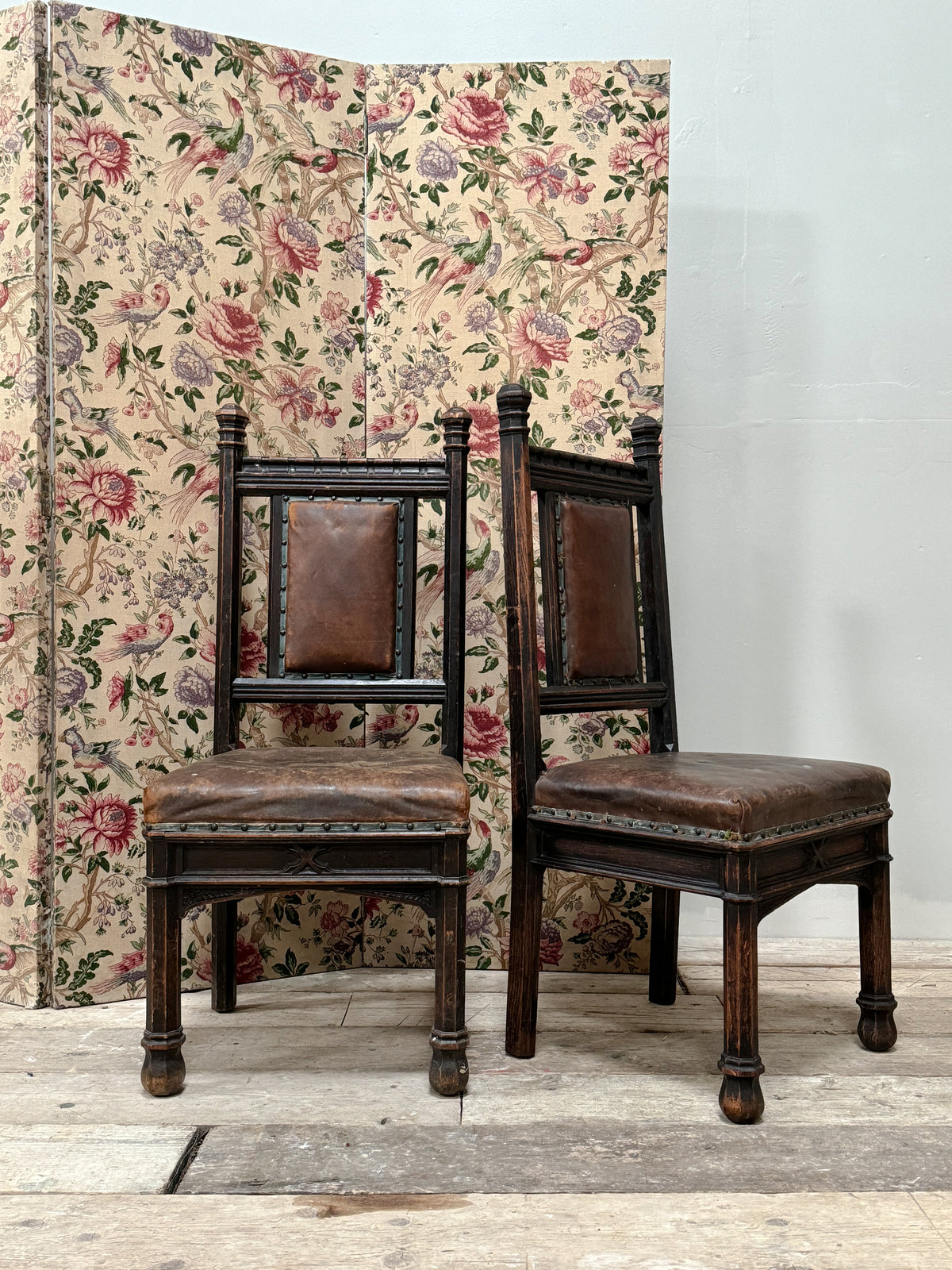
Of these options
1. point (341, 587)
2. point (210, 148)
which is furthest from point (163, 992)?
point (210, 148)

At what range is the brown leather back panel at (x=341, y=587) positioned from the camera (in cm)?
211

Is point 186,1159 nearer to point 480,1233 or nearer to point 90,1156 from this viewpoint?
point 90,1156

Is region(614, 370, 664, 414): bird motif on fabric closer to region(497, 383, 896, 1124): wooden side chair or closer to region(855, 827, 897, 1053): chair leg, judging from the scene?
region(497, 383, 896, 1124): wooden side chair

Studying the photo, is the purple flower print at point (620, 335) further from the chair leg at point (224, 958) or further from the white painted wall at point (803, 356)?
the chair leg at point (224, 958)

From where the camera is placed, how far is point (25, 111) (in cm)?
208

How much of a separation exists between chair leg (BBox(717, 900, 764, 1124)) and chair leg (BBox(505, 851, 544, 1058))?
0.37m

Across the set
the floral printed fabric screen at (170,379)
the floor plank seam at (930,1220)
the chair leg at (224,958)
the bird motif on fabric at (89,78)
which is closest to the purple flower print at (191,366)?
the floral printed fabric screen at (170,379)

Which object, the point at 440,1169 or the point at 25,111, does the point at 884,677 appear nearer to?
the point at 440,1169

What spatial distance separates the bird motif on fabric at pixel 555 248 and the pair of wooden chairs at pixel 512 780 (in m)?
0.44

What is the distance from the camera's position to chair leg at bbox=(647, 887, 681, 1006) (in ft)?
7.00

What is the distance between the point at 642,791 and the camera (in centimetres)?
169

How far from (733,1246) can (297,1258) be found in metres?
0.51

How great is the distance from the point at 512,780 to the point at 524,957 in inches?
12.2

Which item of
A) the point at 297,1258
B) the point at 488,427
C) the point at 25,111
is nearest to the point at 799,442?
the point at 488,427
